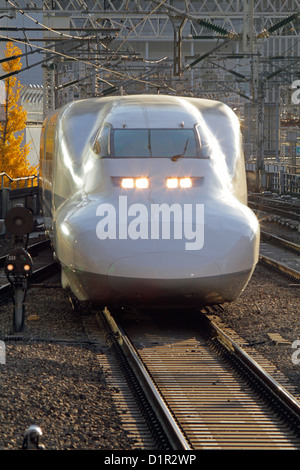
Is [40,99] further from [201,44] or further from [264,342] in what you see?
[264,342]

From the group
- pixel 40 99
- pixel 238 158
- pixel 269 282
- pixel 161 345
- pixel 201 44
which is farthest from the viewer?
pixel 201 44

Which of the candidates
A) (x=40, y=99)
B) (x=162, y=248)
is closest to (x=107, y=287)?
(x=162, y=248)

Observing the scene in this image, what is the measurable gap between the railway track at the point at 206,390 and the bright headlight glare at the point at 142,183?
1.58 metres

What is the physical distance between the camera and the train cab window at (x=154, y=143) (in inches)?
429

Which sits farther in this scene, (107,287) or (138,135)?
(138,135)

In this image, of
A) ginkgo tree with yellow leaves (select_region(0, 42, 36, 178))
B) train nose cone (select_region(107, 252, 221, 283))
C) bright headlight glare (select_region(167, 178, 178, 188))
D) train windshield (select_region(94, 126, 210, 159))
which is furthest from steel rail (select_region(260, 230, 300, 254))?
ginkgo tree with yellow leaves (select_region(0, 42, 36, 178))

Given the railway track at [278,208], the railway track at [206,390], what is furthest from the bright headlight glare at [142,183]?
the railway track at [278,208]

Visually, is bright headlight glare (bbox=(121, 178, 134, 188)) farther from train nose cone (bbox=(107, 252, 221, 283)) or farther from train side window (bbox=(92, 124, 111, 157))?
train nose cone (bbox=(107, 252, 221, 283))

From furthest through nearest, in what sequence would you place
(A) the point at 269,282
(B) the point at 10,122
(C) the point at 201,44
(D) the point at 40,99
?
(C) the point at 201,44 < (D) the point at 40,99 < (B) the point at 10,122 < (A) the point at 269,282

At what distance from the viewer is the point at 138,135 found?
11.2m

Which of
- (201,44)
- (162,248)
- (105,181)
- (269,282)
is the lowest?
(269,282)

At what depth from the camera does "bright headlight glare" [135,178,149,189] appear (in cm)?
1046

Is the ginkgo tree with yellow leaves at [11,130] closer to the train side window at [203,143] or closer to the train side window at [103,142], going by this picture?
the train side window at [103,142]
